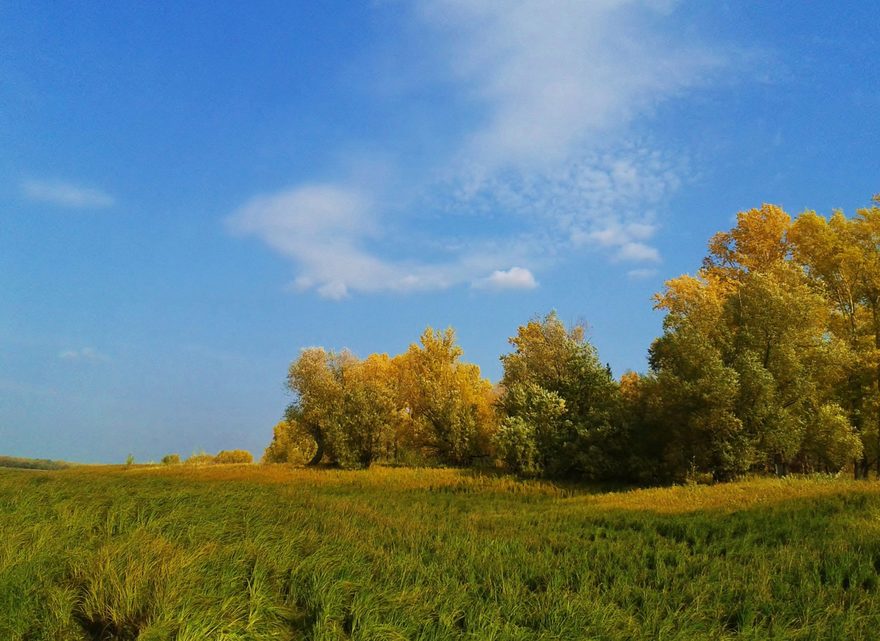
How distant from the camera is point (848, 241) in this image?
36969 millimetres

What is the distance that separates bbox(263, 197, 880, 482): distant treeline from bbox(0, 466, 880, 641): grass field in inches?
461

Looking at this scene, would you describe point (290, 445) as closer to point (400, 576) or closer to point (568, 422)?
point (568, 422)

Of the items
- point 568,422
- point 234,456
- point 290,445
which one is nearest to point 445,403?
point 568,422

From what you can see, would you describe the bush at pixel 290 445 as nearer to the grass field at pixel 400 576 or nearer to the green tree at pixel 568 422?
the green tree at pixel 568 422

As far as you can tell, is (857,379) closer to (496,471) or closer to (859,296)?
(859,296)

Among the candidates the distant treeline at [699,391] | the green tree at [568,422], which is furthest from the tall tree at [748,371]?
the green tree at [568,422]

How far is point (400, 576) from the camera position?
28.8 feet

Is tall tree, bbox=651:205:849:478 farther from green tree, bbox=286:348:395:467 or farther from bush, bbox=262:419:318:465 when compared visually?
bush, bbox=262:419:318:465

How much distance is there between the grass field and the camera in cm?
686

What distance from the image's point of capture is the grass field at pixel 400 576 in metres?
6.86

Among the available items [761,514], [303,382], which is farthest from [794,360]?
[303,382]

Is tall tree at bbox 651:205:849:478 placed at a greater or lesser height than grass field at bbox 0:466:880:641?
greater

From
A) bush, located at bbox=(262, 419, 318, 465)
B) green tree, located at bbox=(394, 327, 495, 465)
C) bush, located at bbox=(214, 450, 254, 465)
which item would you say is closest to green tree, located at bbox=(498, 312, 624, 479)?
green tree, located at bbox=(394, 327, 495, 465)

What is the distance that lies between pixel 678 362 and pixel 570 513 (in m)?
13.0
